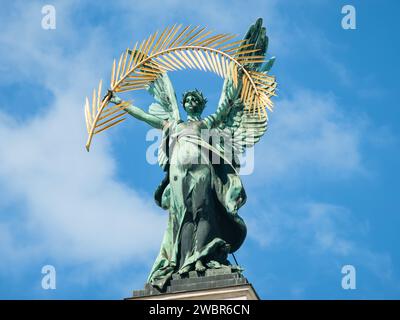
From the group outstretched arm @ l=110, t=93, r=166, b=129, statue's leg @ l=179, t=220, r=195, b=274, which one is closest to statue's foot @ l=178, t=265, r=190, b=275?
statue's leg @ l=179, t=220, r=195, b=274

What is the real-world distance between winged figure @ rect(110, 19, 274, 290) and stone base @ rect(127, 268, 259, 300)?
0.81ft

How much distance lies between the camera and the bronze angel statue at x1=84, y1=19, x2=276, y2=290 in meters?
38.5

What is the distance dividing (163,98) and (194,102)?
1.15 meters

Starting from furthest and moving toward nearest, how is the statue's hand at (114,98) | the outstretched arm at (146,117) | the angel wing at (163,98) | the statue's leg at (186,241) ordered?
the angel wing at (163,98) → the outstretched arm at (146,117) → the statue's hand at (114,98) → the statue's leg at (186,241)

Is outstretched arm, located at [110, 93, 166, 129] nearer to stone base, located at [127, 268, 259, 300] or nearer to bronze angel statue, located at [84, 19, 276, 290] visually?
bronze angel statue, located at [84, 19, 276, 290]

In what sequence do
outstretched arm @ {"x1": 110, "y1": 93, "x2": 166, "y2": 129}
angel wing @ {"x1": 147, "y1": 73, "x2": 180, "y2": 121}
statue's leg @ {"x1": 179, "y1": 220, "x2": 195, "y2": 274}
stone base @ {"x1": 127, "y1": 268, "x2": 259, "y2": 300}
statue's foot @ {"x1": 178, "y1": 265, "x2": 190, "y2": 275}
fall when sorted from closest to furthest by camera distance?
stone base @ {"x1": 127, "y1": 268, "x2": 259, "y2": 300}, statue's foot @ {"x1": 178, "y1": 265, "x2": 190, "y2": 275}, statue's leg @ {"x1": 179, "y1": 220, "x2": 195, "y2": 274}, outstretched arm @ {"x1": 110, "y1": 93, "x2": 166, "y2": 129}, angel wing @ {"x1": 147, "y1": 73, "x2": 180, "y2": 121}

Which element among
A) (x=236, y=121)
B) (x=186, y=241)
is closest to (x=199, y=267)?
(x=186, y=241)

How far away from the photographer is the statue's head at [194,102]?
40.4 metres

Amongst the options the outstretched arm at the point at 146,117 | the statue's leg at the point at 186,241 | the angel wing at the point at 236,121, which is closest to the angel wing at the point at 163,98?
the outstretched arm at the point at 146,117

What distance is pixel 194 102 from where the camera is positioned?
40.4 m

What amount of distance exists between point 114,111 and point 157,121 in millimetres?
1436

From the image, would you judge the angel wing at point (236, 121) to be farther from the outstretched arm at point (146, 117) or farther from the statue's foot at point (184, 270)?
the statue's foot at point (184, 270)

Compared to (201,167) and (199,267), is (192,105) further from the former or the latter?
(199,267)
